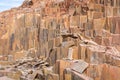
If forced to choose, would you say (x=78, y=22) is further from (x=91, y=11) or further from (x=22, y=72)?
(x=22, y=72)

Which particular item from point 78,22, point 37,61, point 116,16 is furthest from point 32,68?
point 116,16

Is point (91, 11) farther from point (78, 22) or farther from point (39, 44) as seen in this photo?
point (39, 44)

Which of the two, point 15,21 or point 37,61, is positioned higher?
point 15,21

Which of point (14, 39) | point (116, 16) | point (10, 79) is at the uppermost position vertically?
point (116, 16)

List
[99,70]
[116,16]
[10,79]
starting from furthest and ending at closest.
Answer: [116,16], [10,79], [99,70]

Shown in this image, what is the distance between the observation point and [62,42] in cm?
2008

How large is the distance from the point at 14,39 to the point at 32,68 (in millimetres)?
6251

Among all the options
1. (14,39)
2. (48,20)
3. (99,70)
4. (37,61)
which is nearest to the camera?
(99,70)

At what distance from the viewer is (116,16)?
1975 cm

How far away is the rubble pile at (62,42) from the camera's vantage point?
15.5 metres

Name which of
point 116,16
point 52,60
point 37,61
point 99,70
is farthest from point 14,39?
point 99,70

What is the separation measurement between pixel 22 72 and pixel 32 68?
131 cm

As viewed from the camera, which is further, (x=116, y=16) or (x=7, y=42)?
(x=7, y=42)

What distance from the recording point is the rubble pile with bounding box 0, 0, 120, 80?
15454mm
